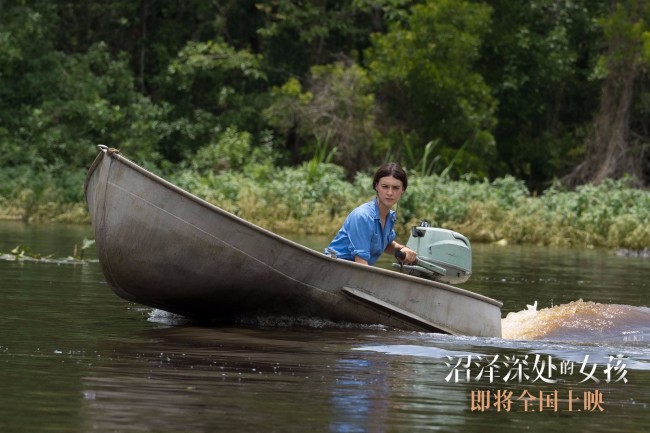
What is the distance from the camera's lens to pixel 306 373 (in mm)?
7625

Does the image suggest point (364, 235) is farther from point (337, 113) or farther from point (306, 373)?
point (337, 113)

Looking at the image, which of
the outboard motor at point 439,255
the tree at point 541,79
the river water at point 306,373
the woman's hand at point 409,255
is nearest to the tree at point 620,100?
the tree at point 541,79

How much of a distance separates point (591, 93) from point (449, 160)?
19.6ft

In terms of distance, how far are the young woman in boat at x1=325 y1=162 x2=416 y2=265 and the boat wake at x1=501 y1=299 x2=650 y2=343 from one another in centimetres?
108

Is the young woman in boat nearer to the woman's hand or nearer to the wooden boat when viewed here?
the woman's hand

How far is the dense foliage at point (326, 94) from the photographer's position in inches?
1210

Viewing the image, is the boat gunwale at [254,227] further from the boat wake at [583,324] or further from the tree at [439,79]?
the tree at [439,79]

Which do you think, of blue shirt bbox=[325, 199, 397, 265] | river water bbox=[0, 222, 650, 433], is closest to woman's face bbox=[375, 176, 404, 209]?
blue shirt bbox=[325, 199, 397, 265]

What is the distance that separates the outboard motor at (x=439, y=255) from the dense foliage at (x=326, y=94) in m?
16.4

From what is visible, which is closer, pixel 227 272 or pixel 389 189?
pixel 227 272

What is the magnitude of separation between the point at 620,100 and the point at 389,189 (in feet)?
75.6

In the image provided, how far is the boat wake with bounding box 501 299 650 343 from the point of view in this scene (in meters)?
10.1

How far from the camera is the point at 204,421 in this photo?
602 centimetres

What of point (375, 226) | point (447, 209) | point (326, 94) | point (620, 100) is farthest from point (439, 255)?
point (620, 100)
